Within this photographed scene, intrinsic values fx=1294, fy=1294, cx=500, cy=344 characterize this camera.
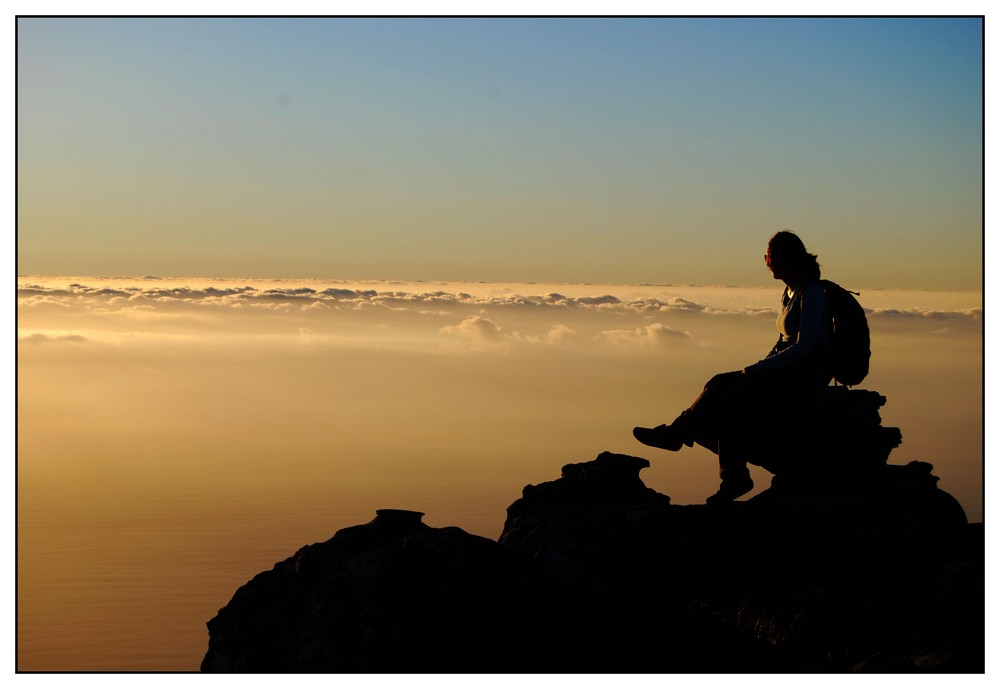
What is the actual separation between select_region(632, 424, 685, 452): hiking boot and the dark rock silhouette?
75 cm

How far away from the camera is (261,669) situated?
45.4ft

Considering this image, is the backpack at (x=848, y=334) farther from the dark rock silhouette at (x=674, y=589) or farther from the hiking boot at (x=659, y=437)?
the hiking boot at (x=659, y=437)

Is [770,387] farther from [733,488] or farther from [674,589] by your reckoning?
[674,589]

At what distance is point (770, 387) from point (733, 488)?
4.35ft

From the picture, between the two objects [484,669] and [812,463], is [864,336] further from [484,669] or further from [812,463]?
[484,669]

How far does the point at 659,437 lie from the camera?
601 inches

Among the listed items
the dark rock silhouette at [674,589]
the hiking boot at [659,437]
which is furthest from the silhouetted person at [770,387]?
the dark rock silhouette at [674,589]

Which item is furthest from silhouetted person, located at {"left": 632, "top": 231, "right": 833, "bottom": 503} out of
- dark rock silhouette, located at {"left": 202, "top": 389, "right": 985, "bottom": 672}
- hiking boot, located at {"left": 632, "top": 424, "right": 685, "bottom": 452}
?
dark rock silhouette, located at {"left": 202, "top": 389, "right": 985, "bottom": 672}

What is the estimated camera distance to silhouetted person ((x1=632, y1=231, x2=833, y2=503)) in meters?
14.9

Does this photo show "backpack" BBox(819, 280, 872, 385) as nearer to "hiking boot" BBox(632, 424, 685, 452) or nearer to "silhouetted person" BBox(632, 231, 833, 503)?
"silhouetted person" BBox(632, 231, 833, 503)

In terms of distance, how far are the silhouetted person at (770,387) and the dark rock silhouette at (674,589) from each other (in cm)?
48

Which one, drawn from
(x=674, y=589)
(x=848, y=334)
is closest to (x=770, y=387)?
(x=848, y=334)
